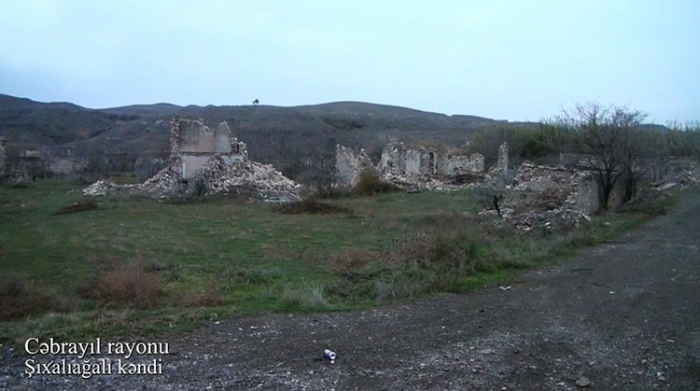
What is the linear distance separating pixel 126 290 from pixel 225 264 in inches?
115

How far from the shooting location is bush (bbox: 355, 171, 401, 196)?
95.2 feet

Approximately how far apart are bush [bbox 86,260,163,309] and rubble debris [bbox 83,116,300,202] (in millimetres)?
16803

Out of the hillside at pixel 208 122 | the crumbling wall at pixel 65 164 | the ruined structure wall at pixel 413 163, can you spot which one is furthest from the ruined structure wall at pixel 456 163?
the crumbling wall at pixel 65 164

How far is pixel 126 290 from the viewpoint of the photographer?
770 centimetres

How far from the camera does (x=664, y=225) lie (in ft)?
50.8

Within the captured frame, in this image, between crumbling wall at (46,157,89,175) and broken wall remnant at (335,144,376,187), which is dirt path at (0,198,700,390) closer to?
broken wall remnant at (335,144,376,187)

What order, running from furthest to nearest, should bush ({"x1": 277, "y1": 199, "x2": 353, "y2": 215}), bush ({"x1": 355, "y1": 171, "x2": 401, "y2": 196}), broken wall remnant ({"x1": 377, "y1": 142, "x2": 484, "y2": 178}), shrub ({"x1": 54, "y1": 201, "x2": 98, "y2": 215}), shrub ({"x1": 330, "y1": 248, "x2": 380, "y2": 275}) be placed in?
broken wall remnant ({"x1": 377, "y1": 142, "x2": 484, "y2": 178}), bush ({"x1": 355, "y1": 171, "x2": 401, "y2": 196}), bush ({"x1": 277, "y1": 199, "x2": 353, "y2": 215}), shrub ({"x1": 54, "y1": 201, "x2": 98, "y2": 215}), shrub ({"x1": 330, "y1": 248, "x2": 380, "y2": 275})

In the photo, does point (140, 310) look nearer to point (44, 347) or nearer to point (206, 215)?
point (44, 347)

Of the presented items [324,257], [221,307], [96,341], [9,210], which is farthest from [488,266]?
[9,210]

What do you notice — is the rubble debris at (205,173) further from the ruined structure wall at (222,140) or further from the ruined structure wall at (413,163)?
the ruined structure wall at (413,163)

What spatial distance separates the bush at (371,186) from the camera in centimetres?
2902

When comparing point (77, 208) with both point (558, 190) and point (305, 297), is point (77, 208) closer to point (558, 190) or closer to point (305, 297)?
point (305, 297)

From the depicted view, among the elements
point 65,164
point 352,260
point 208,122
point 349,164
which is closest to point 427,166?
point 349,164

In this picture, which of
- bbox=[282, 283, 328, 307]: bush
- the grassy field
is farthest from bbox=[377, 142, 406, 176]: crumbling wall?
bbox=[282, 283, 328, 307]: bush
